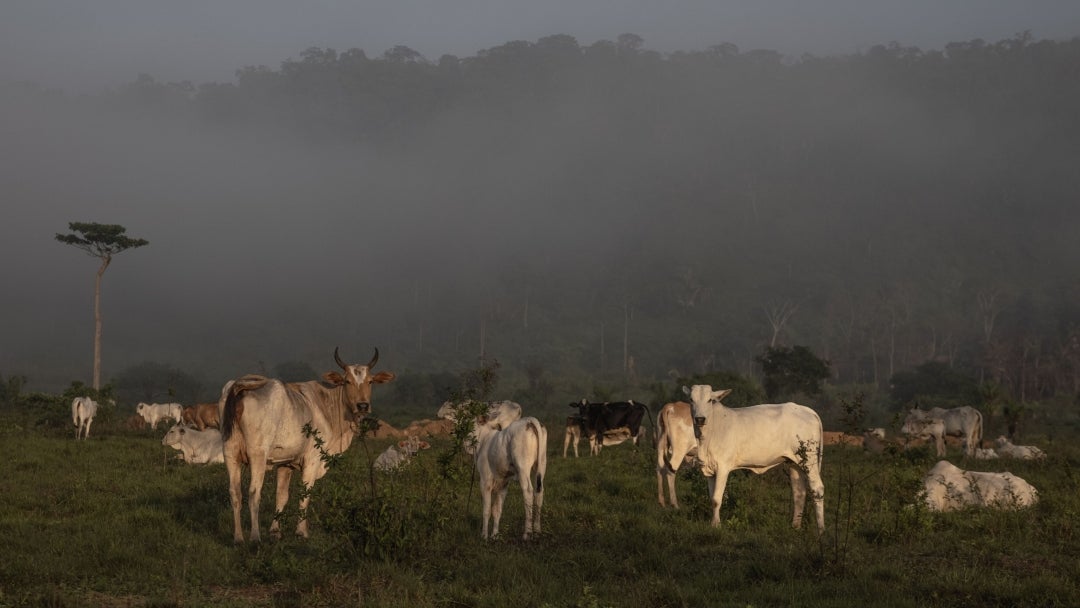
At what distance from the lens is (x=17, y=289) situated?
463 ft

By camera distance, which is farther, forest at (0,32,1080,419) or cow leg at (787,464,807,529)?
forest at (0,32,1080,419)

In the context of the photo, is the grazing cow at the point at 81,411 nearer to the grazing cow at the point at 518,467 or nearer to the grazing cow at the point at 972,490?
the grazing cow at the point at 518,467

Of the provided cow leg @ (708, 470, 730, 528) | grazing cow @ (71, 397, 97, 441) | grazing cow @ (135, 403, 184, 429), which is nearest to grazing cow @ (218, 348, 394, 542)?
cow leg @ (708, 470, 730, 528)

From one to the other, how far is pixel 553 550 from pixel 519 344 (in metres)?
109

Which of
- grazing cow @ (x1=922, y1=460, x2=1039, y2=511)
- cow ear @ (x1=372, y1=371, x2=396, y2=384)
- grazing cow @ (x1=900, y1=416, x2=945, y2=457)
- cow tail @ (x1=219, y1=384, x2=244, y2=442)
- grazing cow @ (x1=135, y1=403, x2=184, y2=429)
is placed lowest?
grazing cow @ (x1=135, y1=403, x2=184, y2=429)

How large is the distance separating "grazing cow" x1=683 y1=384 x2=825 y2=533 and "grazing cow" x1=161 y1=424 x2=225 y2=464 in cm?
1329

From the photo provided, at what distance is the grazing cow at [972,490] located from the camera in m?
14.0

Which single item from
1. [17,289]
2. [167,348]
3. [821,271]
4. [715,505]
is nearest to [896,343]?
[821,271]

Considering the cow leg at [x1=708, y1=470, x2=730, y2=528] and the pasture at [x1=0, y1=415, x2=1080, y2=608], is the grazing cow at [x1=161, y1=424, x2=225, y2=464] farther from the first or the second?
the cow leg at [x1=708, y1=470, x2=730, y2=528]

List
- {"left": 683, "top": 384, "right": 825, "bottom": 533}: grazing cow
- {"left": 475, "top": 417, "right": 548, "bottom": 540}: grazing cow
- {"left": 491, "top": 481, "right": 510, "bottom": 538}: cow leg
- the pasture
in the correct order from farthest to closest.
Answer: {"left": 683, "top": 384, "right": 825, "bottom": 533}: grazing cow < {"left": 475, "top": 417, "right": 548, "bottom": 540}: grazing cow < {"left": 491, "top": 481, "right": 510, "bottom": 538}: cow leg < the pasture

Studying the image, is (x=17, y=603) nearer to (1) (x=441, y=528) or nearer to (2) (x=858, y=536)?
(1) (x=441, y=528)

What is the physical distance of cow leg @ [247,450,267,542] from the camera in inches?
429

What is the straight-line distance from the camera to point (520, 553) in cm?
997

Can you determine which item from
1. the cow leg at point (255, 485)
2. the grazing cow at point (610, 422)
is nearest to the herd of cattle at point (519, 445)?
the cow leg at point (255, 485)
